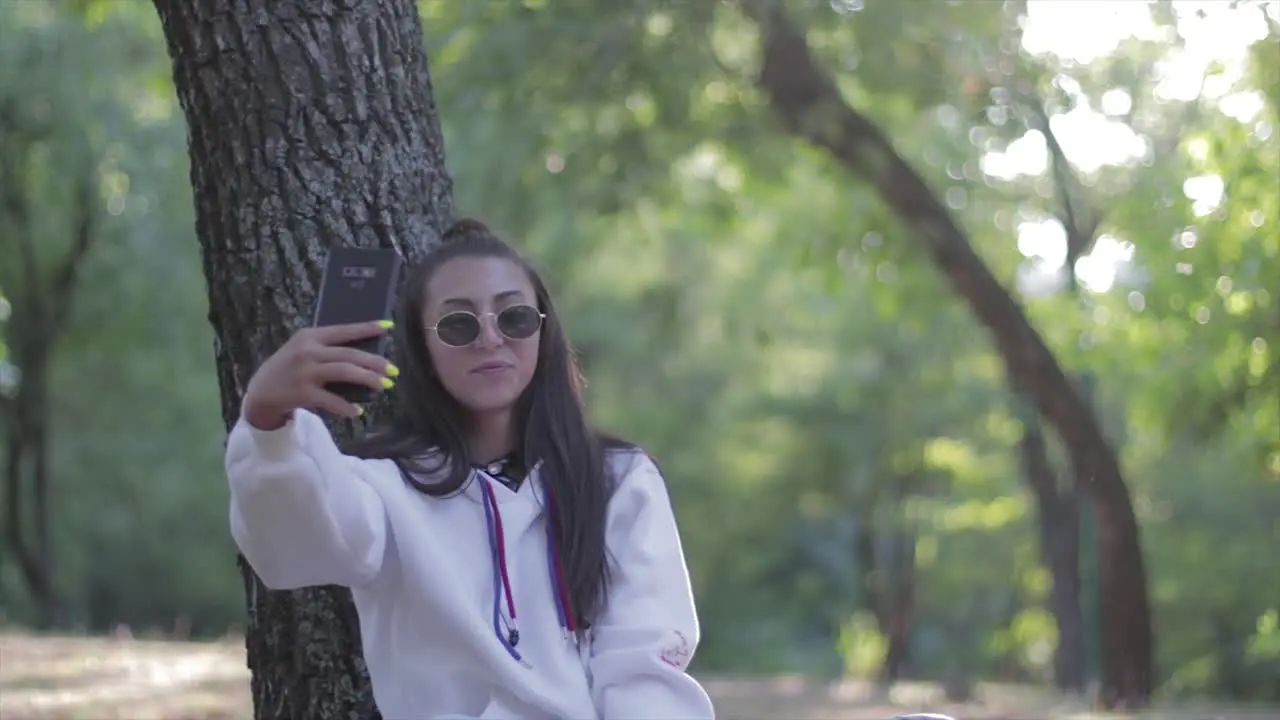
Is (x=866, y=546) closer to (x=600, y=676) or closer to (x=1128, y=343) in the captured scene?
(x=1128, y=343)

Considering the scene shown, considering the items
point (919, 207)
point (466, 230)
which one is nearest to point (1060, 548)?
point (919, 207)

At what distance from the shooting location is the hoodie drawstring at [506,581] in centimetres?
293

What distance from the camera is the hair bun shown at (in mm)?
3346

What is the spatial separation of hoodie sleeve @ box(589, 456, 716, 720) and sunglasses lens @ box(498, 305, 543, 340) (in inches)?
14.2

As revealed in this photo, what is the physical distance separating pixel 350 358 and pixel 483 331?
61 centimetres

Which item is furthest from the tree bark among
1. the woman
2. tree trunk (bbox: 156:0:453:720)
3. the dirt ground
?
the woman

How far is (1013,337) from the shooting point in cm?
1066

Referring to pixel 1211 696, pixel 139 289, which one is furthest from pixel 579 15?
pixel 1211 696

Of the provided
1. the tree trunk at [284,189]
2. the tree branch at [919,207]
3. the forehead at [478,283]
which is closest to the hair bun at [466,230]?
the forehead at [478,283]

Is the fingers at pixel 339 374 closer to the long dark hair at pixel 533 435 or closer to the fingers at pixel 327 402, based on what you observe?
the fingers at pixel 327 402

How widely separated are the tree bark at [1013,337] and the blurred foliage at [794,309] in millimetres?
350

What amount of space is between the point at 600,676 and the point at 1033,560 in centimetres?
2305

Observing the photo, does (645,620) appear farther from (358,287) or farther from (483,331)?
(358,287)

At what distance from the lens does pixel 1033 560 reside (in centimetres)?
2494
